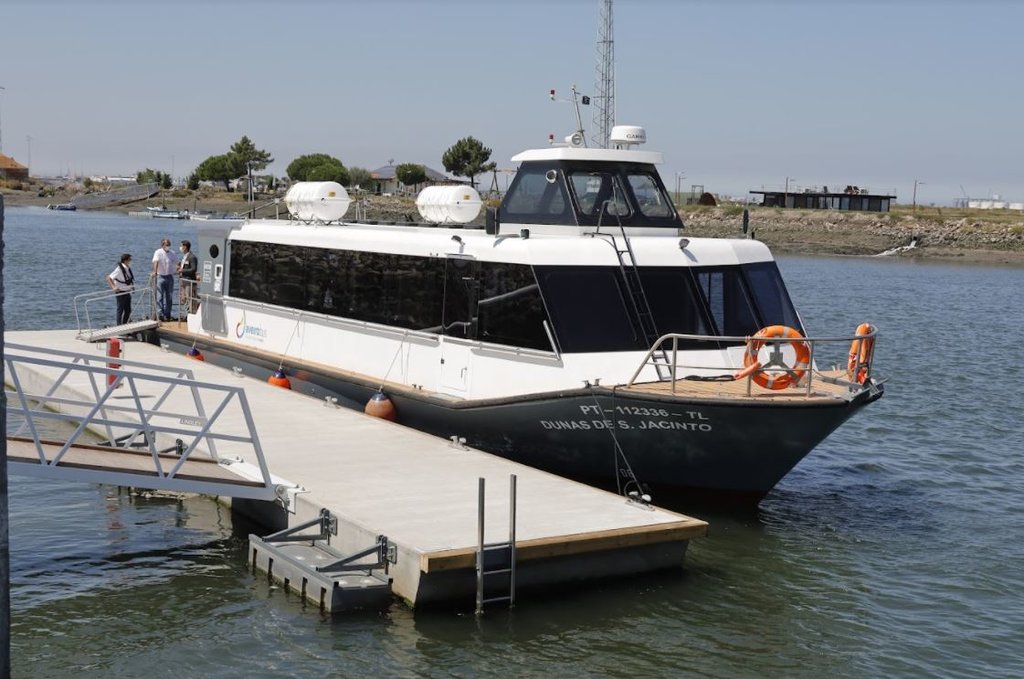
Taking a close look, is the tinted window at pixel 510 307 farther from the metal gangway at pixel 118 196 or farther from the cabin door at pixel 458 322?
the metal gangway at pixel 118 196

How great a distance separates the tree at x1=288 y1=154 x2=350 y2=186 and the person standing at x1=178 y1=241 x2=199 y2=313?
80.2 meters

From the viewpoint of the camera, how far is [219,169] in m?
138

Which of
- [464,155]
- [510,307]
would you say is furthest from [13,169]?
[510,307]

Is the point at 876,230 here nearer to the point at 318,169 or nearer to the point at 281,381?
the point at 318,169

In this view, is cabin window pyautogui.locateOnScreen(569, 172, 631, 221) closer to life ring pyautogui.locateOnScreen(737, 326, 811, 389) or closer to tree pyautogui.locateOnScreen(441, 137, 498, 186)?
life ring pyautogui.locateOnScreen(737, 326, 811, 389)

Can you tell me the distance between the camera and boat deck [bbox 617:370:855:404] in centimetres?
1271

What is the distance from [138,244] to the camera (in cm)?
7400

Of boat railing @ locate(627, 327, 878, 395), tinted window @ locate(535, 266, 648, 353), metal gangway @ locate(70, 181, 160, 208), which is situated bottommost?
boat railing @ locate(627, 327, 878, 395)

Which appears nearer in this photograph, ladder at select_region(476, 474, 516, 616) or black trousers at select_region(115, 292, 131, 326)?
ladder at select_region(476, 474, 516, 616)

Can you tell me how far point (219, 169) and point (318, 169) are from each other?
3125cm

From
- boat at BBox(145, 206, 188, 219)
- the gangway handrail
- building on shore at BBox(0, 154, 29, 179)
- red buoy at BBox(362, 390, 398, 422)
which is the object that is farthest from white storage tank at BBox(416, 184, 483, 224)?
building on shore at BBox(0, 154, 29, 179)

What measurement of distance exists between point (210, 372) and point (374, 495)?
25.1ft

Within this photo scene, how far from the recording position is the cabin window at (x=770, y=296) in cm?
1445

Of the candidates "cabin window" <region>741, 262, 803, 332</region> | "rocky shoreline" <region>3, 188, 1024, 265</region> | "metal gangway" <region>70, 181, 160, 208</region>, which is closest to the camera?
"cabin window" <region>741, 262, 803, 332</region>
